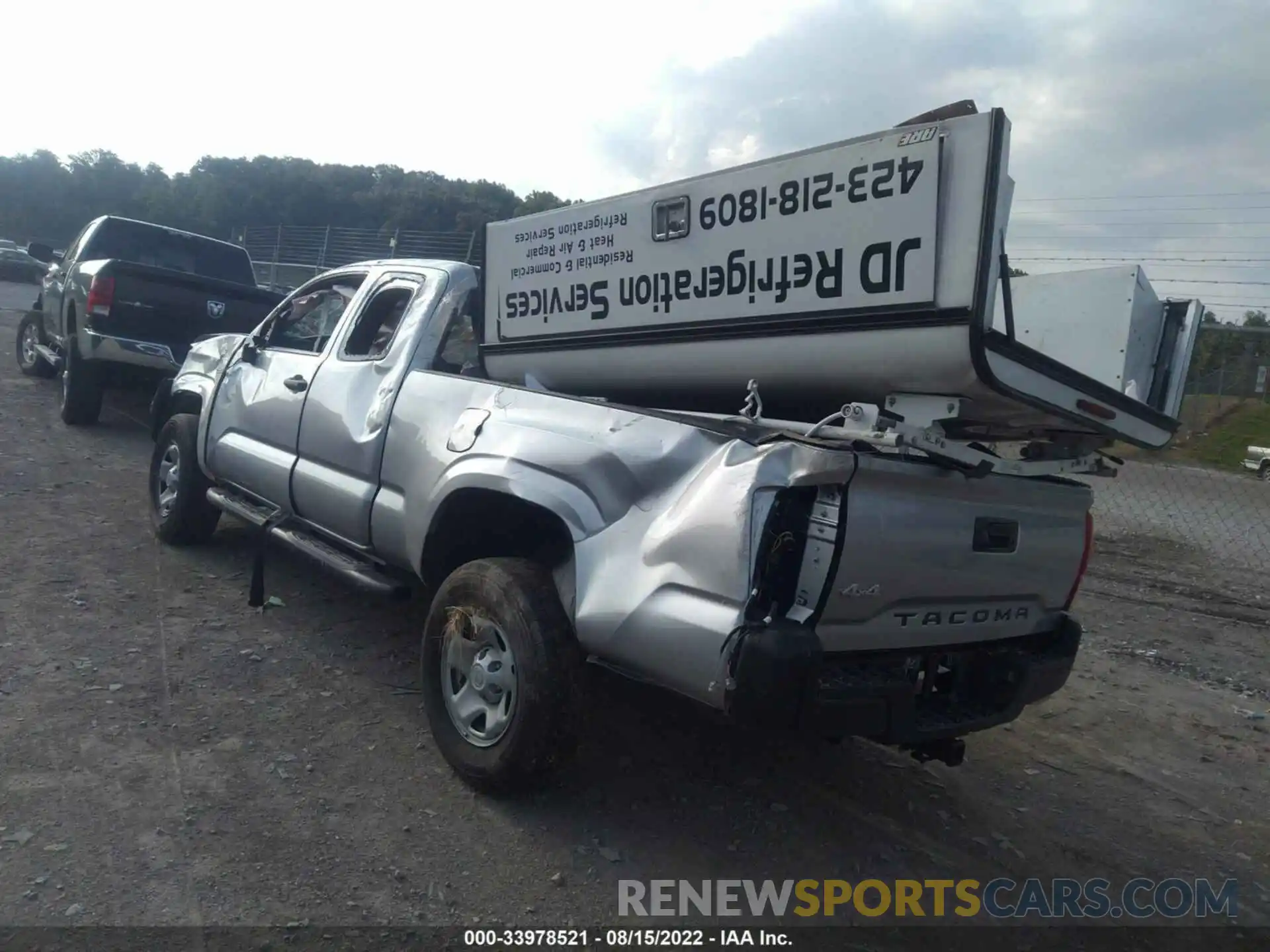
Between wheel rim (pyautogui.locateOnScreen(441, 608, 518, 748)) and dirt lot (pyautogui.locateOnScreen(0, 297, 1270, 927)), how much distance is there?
265mm

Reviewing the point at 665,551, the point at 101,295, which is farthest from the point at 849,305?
the point at 101,295

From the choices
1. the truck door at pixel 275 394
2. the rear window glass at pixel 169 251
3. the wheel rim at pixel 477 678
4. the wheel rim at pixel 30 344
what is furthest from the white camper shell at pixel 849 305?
the wheel rim at pixel 30 344

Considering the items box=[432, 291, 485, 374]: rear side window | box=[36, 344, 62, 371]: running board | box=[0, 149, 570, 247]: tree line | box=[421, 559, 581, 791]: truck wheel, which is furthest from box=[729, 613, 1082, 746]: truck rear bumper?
box=[36, 344, 62, 371]: running board

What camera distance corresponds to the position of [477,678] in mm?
3680

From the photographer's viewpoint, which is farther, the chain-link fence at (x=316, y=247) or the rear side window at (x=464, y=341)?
the chain-link fence at (x=316, y=247)

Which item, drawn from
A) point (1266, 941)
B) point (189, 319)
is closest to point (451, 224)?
point (189, 319)

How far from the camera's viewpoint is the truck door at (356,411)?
4.58 metres

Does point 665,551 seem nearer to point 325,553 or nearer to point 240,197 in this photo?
point 325,553

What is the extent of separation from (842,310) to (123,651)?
12.2 feet

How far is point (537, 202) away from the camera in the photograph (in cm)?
1817

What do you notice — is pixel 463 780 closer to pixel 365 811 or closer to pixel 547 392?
pixel 365 811

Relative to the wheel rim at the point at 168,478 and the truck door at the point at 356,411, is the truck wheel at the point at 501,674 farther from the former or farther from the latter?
the wheel rim at the point at 168,478

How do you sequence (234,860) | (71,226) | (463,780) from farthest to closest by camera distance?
(71,226), (463,780), (234,860)

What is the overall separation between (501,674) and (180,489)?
3672 mm
